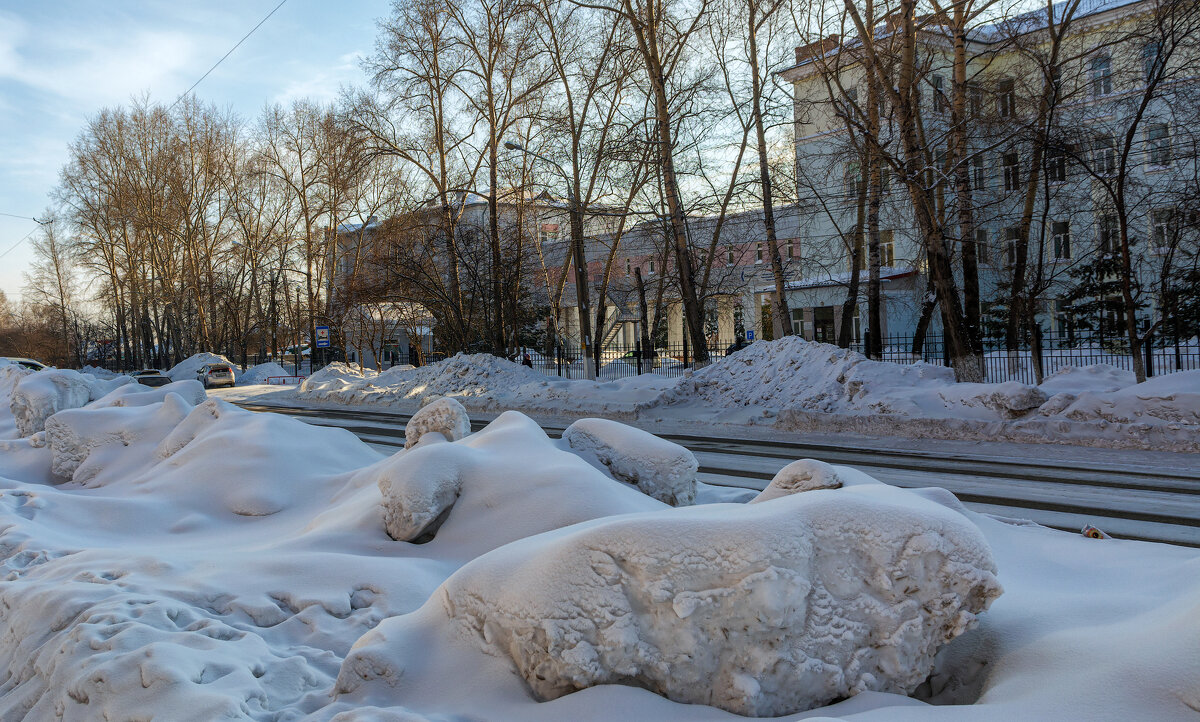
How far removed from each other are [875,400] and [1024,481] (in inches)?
220

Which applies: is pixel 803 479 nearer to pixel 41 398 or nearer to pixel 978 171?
pixel 41 398

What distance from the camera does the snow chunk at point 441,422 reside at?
21.5ft

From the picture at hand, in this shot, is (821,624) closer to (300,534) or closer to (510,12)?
(300,534)

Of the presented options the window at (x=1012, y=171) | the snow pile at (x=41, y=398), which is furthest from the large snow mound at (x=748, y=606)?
the window at (x=1012, y=171)

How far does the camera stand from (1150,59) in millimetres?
14297

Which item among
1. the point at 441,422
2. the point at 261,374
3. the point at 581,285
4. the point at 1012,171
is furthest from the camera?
the point at 261,374

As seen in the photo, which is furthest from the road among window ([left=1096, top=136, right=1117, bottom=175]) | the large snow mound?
window ([left=1096, top=136, right=1117, bottom=175])

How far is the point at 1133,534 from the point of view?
5965 millimetres

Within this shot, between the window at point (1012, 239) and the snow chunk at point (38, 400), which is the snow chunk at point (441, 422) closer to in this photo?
the snow chunk at point (38, 400)

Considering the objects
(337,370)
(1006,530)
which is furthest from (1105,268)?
(337,370)

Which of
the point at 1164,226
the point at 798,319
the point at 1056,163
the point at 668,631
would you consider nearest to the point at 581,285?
the point at 1056,163

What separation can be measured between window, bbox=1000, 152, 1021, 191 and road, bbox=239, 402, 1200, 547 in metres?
9.76

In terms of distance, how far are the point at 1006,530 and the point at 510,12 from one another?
81.6ft

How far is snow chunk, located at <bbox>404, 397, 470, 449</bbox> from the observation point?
6.54 meters
